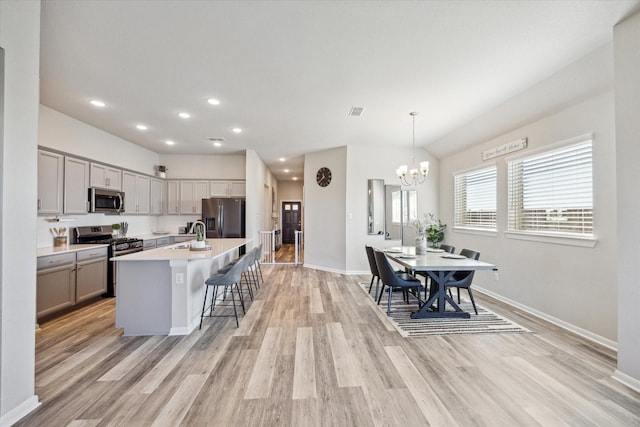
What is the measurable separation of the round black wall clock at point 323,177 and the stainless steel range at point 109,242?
3.91 m

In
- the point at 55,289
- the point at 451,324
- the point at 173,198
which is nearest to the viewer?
the point at 451,324

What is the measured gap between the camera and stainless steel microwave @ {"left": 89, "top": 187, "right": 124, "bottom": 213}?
14.3 ft

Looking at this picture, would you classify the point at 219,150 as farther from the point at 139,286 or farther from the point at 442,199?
the point at 442,199

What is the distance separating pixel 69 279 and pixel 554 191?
6427 mm

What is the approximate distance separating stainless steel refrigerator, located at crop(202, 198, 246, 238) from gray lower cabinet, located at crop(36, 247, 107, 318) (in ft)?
7.31

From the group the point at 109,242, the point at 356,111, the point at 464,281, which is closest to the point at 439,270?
the point at 464,281

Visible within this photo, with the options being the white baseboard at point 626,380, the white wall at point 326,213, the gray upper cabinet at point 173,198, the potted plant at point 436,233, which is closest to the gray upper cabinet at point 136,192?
the gray upper cabinet at point 173,198

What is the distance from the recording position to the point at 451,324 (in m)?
3.26

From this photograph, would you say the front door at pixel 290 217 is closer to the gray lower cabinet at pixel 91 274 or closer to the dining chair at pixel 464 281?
the gray lower cabinet at pixel 91 274

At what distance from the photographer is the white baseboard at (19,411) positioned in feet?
5.36

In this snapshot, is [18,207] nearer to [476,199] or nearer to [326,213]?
[326,213]

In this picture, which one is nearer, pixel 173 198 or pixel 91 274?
pixel 91 274

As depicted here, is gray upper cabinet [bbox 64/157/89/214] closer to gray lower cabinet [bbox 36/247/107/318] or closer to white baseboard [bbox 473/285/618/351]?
gray lower cabinet [bbox 36/247/107/318]

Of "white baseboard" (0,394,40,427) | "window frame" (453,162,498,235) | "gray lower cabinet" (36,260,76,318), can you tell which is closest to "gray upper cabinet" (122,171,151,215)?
"gray lower cabinet" (36,260,76,318)
